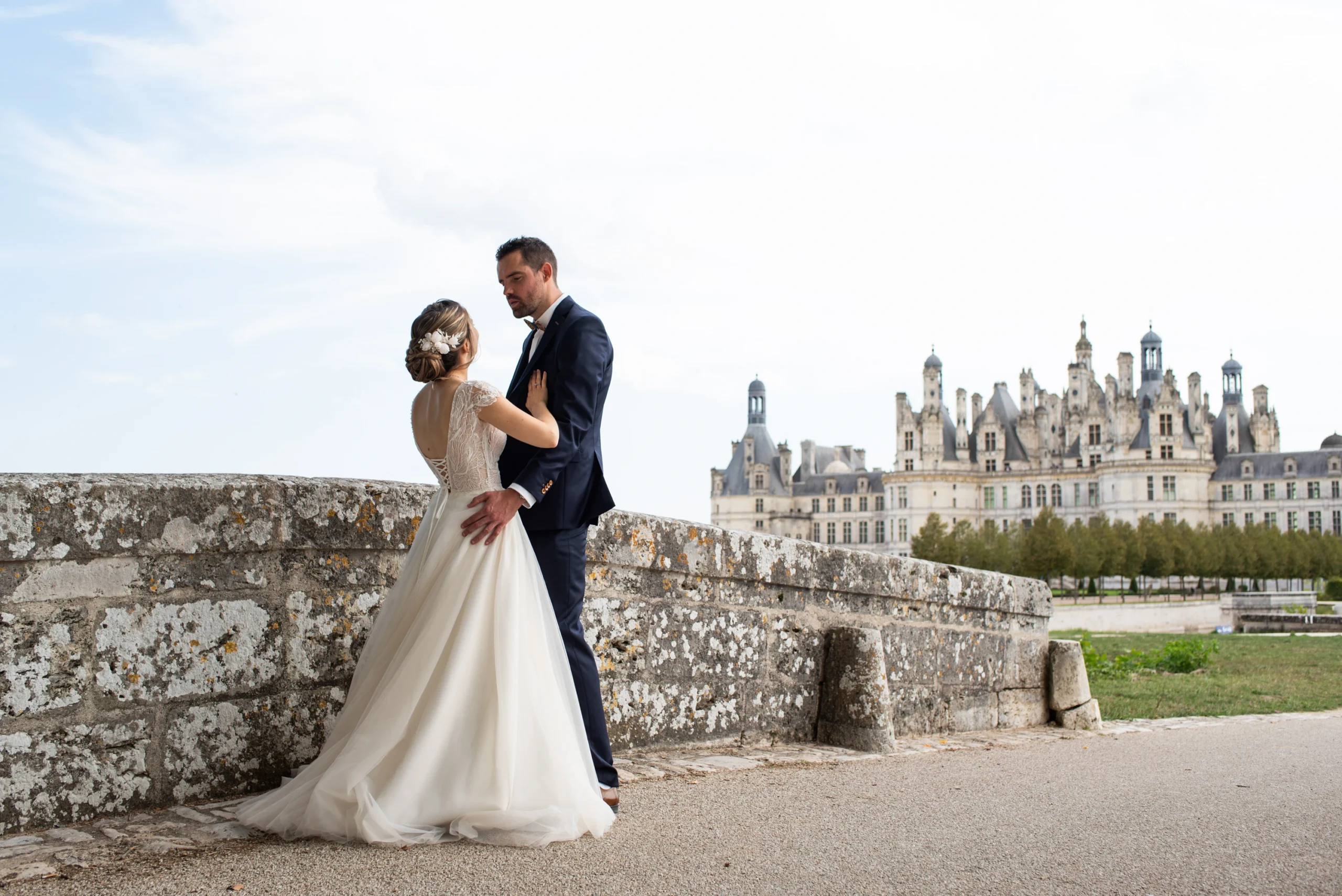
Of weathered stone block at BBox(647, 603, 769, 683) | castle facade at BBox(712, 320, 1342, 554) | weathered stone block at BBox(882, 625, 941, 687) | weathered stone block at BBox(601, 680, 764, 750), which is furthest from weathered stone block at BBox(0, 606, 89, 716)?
castle facade at BBox(712, 320, 1342, 554)

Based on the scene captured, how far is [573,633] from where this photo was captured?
3076 millimetres

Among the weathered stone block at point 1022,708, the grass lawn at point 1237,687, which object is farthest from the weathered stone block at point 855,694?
the grass lawn at point 1237,687

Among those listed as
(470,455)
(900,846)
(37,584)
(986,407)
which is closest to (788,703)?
(900,846)

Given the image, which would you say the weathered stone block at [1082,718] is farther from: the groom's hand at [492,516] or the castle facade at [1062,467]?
the castle facade at [1062,467]

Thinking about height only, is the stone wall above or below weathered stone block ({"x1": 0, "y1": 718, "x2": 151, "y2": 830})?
above

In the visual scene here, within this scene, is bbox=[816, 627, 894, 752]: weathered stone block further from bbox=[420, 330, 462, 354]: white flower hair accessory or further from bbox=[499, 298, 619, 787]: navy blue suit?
bbox=[420, 330, 462, 354]: white flower hair accessory

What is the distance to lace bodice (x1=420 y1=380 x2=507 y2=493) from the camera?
Result: 295 centimetres

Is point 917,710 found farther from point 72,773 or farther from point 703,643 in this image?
point 72,773

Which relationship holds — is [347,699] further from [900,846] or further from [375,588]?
[900,846]

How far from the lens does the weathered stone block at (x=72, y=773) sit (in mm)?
2725

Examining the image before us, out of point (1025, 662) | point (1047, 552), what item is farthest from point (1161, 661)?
point (1047, 552)

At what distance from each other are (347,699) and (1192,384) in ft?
262

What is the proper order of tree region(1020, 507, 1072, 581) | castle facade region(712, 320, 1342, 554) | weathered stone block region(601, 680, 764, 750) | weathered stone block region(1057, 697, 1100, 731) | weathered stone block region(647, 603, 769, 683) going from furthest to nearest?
castle facade region(712, 320, 1342, 554) < tree region(1020, 507, 1072, 581) < weathered stone block region(1057, 697, 1100, 731) < weathered stone block region(647, 603, 769, 683) < weathered stone block region(601, 680, 764, 750)

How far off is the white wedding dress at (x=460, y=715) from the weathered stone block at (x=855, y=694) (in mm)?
1673
